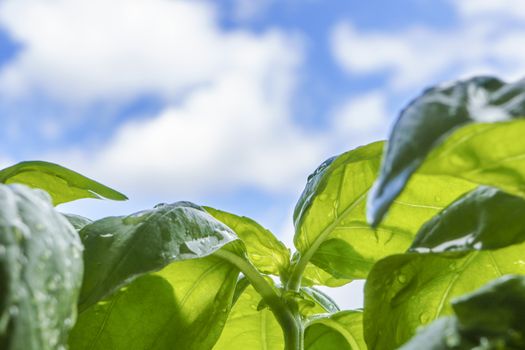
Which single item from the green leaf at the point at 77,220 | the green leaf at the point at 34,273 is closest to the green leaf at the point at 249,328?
the green leaf at the point at 77,220

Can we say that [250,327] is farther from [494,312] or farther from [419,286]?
[494,312]

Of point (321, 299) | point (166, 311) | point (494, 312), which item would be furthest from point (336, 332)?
point (494, 312)

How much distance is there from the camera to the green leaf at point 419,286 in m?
0.38

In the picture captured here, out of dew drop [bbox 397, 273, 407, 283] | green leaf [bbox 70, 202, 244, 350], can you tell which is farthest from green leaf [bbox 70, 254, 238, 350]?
dew drop [bbox 397, 273, 407, 283]

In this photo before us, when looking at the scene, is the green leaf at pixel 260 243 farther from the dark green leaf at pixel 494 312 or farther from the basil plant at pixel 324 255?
the dark green leaf at pixel 494 312

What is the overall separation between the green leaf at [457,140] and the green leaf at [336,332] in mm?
232

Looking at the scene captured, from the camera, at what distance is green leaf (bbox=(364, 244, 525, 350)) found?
1.26ft

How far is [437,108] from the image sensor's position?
0.25 meters

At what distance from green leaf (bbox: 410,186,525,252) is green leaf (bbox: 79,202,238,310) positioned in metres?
0.10

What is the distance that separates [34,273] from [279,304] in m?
0.22

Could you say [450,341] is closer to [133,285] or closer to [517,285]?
[517,285]

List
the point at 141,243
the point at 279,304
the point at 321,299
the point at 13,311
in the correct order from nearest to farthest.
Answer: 1. the point at 13,311
2. the point at 141,243
3. the point at 279,304
4. the point at 321,299

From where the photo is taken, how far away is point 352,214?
0.47 meters

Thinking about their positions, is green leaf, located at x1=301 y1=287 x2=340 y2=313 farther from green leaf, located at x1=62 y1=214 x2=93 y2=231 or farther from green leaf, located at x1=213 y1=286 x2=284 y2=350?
green leaf, located at x1=62 y1=214 x2=93 y2=231
